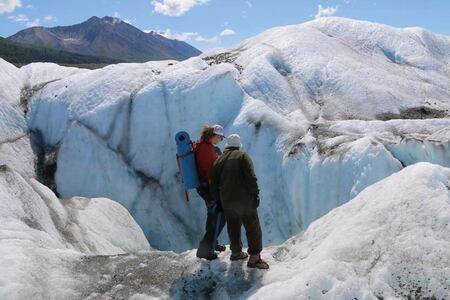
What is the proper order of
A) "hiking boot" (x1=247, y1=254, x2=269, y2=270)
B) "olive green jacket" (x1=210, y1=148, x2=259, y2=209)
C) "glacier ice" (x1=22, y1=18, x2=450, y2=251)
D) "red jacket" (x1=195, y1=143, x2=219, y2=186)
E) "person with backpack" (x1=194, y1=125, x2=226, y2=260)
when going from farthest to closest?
1. "glacier ice" (x1=22, y1=18, x2=450, y2=251)
2. "red jacket" (x1=195, y1=143, x2=219, y2=186)
3. "person with backpack" (x1=194, y1=125, x2=226, y2=260)
4. "hiking boot" (x1=247, y1=254, x2=269, y2=270)
5. "olive green jacket" (x1=210, y1=148, x2=259, y2=209)

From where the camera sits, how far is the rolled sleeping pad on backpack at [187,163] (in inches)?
418

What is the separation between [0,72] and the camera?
3406cm

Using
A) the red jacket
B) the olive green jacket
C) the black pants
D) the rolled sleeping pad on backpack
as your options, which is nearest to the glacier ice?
the black pants

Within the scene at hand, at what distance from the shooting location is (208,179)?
10.7m

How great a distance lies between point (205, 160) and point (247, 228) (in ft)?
5.64

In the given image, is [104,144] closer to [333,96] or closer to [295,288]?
[333,96]

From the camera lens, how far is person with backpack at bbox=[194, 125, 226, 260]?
34.4 feet

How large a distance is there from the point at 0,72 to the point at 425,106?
28.3 meters

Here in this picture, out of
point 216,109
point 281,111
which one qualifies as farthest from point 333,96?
point 216,109

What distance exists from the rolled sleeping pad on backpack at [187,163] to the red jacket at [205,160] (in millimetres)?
100

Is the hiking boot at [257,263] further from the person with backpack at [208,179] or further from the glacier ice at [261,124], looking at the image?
the glacier ice at [261,124]

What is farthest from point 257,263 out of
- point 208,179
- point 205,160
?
point 205,160

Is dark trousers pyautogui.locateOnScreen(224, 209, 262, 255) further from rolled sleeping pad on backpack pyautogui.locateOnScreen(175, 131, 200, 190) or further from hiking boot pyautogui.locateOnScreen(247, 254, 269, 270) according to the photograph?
rolled sleeping pad on backpack pyautogui.locateOnScreen(175, 131, 200, 190)

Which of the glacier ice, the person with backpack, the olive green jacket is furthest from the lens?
the glacier ice
